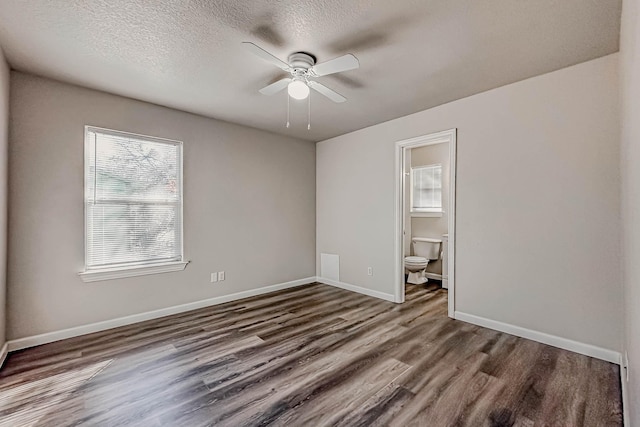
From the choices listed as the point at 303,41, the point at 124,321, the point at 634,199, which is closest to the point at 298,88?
the point at 303,41

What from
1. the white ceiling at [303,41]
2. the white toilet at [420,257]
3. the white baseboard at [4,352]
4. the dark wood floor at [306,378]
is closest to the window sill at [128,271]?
the dark wood floor at [306,378]

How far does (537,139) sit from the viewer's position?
277 centimetres

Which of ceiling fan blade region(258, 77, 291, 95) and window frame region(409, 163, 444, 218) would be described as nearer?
ceiling fan blade region(258, 77, 291, 95)

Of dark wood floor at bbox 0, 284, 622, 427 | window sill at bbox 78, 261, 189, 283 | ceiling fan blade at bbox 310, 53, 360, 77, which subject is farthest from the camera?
window sill at bbox 78, 261, 189, 283

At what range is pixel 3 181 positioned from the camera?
98.0 inches

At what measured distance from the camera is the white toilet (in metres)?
4.94

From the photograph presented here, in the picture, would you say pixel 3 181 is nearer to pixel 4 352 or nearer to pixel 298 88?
pixel 4 352

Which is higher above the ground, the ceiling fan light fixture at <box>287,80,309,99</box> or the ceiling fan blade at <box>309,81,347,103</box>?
the ceiling fan blade at <box>309,81,347,103</box>

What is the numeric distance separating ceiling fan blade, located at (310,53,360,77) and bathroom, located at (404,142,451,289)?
10.3 feet

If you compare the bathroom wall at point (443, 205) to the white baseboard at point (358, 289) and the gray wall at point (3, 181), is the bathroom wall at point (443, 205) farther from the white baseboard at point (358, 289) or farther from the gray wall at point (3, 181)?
the gray wall at point (3, 181)

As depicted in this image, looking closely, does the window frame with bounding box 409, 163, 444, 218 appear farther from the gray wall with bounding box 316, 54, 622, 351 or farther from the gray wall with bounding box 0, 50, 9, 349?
the gray wall with bounding box 0, 50, 9, 349

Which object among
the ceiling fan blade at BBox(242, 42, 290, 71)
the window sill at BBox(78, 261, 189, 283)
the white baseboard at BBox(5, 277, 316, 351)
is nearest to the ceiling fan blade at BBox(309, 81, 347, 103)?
the ceiling fan blade at BBox(242, 42, 290, 71)

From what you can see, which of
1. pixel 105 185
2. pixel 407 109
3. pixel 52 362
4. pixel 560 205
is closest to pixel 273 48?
pixel 407 109

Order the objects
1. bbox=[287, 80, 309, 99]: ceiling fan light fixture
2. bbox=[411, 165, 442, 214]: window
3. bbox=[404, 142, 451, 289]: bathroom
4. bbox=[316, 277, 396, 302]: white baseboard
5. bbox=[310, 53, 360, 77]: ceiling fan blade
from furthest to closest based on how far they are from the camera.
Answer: bbox=[411, 165, 442, 214]: window < bbox=[404, 142, 451, 289]: bathroom < bbox=[316, 277, 396, 302]: white baseboard < bbox=[287, 80, 309, 99]: ceiling fan light fixture < bbox=[310, 53, 360, 77]: ceiling fan blade
